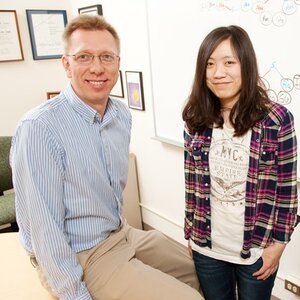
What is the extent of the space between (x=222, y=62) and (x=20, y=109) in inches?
93.6

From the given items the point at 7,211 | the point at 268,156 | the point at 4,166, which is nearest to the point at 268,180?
the point at 268,156

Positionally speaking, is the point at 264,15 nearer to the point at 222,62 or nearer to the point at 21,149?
the point at 222,62

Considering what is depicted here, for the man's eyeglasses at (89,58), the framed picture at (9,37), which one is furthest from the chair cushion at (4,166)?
the man's eyeglasses at (89,58)

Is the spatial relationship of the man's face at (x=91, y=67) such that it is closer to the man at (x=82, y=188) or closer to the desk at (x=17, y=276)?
the man at (x=82, y=188)

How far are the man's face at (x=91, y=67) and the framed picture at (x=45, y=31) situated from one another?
74.0 inches

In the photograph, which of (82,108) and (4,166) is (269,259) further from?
(4,166)

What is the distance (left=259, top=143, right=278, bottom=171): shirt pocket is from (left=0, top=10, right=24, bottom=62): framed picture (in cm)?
248

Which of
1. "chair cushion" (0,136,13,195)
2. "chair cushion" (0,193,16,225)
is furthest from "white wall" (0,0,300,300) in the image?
"chair cushion" (0,193,16,225)

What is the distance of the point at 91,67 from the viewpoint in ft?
4.03

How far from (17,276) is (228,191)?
94 centimetres

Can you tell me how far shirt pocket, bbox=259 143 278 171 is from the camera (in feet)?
3.53

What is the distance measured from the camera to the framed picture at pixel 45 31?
2.92 meters

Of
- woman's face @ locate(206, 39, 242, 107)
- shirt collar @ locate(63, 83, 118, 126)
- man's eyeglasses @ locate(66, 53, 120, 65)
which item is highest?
man's eyeglasses @ locate(66, 53, 120, 65)

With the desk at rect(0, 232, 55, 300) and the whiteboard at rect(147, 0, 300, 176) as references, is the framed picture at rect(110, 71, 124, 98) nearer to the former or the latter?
the whiteboard at rect(147, 0, 300, 176)
